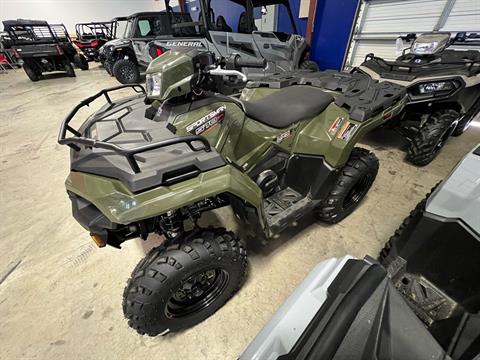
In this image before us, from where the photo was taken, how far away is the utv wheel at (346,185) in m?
1.77

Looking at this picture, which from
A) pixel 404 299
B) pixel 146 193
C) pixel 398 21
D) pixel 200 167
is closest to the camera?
pixel 404 299

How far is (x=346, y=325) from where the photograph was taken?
1.99 ft

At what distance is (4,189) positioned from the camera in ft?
8.50

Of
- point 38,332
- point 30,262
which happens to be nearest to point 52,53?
point 30,262

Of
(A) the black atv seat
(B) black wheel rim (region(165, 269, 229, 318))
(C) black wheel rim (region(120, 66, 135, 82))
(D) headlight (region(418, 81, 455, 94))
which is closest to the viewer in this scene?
(B) black wheel rim (region(165, 269, 229, 318))

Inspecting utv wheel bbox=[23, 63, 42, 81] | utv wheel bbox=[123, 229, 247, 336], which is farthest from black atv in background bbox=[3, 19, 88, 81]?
utv wheel bbox=[123, 229, 247, 336]

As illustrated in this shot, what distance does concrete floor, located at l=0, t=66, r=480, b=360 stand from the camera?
4.31 feet

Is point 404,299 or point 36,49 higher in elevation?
point 404,299

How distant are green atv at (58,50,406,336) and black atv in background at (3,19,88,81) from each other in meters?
9.16

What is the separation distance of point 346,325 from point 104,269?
175 cm

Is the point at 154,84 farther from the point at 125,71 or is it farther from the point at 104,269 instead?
the point at 125,71

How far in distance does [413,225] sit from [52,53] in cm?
1083

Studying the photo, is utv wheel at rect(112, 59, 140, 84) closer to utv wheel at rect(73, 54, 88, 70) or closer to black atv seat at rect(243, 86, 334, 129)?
utv wheel at rect(73, 54, 88, 70)

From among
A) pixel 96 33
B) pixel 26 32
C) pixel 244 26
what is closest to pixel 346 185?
pixel 244 26
